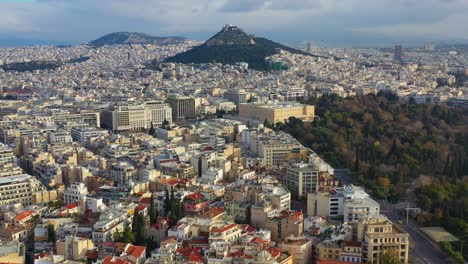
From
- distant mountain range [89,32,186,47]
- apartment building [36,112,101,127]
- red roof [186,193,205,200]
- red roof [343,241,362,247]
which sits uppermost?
distant mountain range [89,32,186,47]

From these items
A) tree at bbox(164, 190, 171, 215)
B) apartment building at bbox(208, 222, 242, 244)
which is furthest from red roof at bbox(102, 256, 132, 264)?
tree at bbox(164, 190, 171, 215)

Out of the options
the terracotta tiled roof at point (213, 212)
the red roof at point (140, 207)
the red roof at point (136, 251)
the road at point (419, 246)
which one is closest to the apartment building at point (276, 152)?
the road at point (419, 246)

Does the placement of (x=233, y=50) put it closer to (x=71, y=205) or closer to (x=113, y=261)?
(x=71, y=205)

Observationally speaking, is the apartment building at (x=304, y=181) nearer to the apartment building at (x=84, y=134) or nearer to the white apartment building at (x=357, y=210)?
the white apartment building at (x=357, y=210)

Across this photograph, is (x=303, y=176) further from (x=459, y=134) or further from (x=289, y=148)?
(x=459, y=134)

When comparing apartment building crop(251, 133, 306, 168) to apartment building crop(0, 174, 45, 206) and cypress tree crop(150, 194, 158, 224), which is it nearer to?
cypress tree crop(150, 194, 158, 224)

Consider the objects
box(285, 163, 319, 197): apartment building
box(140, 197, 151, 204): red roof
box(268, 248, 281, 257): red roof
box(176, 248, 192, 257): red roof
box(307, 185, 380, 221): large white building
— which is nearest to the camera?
box(268, 248, 281, 257): red roof

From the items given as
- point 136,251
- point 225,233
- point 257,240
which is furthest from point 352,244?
point 136,251
